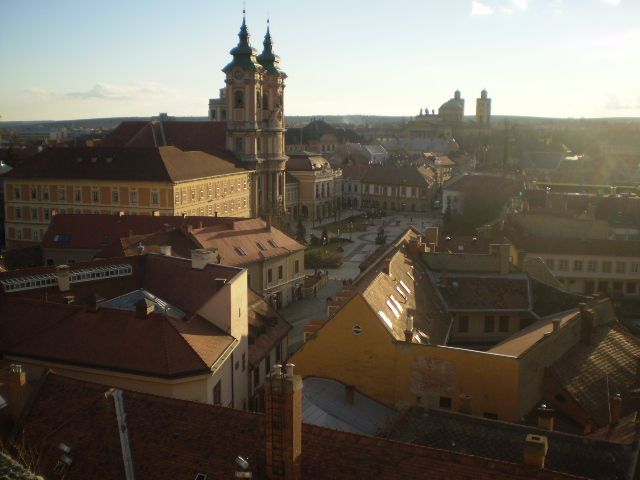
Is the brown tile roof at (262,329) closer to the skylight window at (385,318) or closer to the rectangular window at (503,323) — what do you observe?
the skylight window at (385,318)

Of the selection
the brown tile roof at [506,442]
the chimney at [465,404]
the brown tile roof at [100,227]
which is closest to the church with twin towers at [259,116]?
the brown tile roof at [100,227]

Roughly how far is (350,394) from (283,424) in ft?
32.8

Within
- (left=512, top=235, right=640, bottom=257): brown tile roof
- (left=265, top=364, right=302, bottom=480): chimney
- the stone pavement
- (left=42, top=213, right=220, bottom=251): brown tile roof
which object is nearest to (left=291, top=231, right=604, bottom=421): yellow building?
(left=265, top=364, right=302, bottom=480): chimney

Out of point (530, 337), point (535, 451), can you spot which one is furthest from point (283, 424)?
point (530, 337)

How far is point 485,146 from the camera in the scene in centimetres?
17575

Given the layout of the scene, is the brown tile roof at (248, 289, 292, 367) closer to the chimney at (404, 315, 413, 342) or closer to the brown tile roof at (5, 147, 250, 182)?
the chimney at (404, 315, 413, 342)

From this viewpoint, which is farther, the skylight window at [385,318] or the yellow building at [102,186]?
the yellow building at [102,186]

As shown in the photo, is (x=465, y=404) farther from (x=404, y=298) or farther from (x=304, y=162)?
(x=304, y=162)

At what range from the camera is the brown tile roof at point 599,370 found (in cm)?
2286

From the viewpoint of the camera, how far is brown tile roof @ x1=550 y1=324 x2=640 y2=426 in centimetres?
2286

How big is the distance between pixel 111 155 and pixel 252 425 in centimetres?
4929

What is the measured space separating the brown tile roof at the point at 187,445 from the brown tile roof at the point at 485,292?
17.5m

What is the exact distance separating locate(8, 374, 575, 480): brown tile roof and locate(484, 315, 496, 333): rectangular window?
59.9 feet

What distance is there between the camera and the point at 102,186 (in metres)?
58.1
